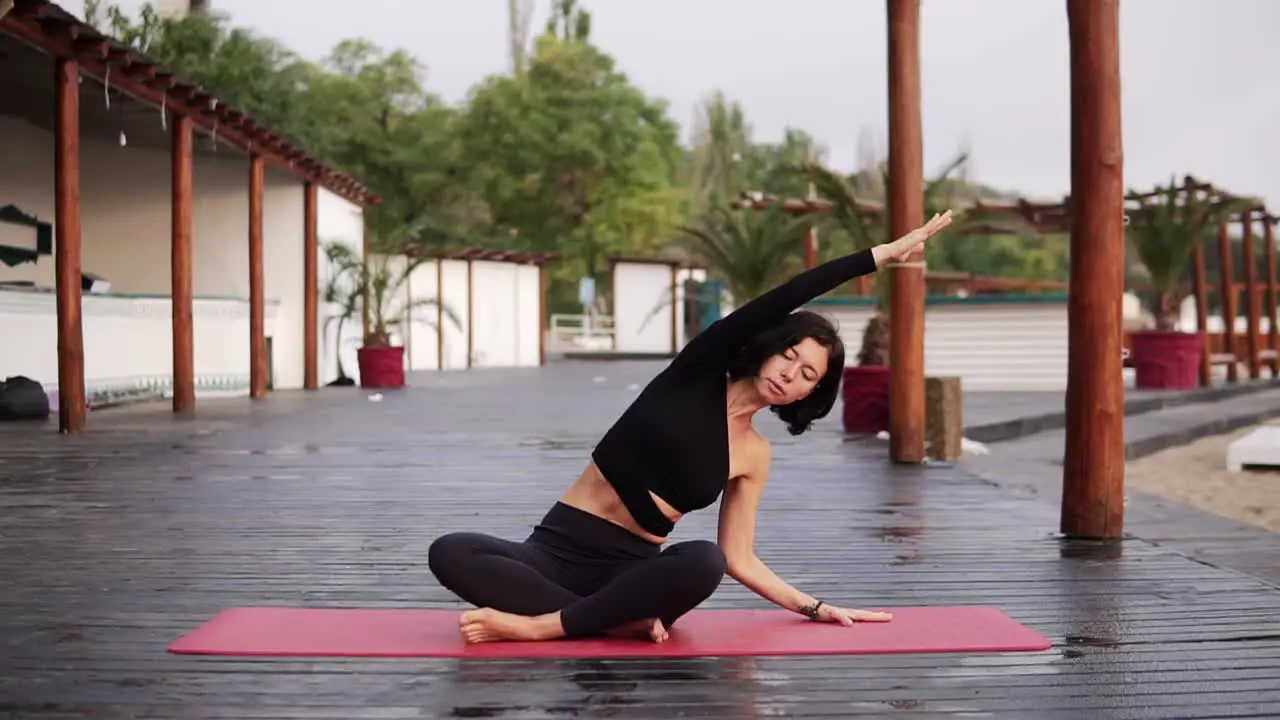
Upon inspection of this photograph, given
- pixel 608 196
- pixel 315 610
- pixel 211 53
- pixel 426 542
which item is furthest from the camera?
pixel 608 196

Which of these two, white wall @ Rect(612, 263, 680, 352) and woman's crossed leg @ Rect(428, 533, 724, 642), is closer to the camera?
woman's crossed leg @ Rect(428, 533, 724, 642)

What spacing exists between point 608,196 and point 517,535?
36126 mm

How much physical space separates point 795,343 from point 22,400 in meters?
10.1

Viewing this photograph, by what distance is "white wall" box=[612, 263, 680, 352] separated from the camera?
32.8 meters

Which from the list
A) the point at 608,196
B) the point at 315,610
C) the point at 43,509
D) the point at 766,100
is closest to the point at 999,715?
the point at 315,610

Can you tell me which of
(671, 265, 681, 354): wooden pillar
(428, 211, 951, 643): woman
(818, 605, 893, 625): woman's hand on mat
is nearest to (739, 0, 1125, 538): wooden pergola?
(818, 605, 893, 625): woman's hand on mat

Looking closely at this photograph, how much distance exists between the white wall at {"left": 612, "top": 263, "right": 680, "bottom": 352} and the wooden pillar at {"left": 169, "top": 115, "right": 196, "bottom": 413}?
65.8 ft

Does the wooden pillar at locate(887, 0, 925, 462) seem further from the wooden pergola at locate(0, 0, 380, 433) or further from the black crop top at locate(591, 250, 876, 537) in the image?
the wooden pergola at locate(0, 0, 380, 433)

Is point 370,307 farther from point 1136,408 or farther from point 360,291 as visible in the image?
point 1136,408

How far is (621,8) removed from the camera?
1918 inches

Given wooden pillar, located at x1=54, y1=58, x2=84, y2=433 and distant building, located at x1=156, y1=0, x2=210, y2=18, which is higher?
distant building, located at x1=156, y1=0, x2=210, y2=18

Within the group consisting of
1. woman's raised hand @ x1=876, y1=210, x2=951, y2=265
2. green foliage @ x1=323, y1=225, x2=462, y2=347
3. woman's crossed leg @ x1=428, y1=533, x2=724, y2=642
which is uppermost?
green foliage @ x1=323, y1=225, x2=462, y2=347

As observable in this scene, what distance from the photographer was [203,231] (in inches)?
689

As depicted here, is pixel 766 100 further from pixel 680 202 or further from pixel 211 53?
pixel 211 53
